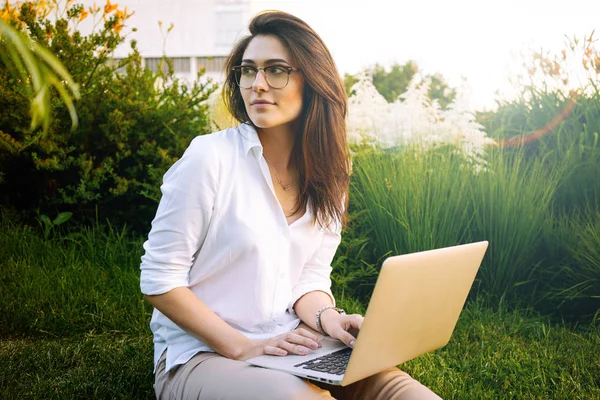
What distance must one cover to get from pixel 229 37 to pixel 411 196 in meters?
22.0

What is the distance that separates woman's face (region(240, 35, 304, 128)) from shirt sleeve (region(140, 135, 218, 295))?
287 millimetres

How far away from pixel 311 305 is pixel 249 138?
1.88 feet

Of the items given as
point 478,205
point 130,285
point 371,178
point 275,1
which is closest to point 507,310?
point 478,205

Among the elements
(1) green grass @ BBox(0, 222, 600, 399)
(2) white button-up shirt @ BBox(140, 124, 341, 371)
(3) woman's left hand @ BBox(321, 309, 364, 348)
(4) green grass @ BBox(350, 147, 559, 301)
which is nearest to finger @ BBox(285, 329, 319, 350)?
(3) woman's left hand @ BBox(321, 309, 364, 348)

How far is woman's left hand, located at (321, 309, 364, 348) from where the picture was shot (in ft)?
6.21

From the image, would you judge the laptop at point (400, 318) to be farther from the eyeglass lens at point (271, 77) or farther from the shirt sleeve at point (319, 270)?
the eyeglass lens at point (271, 77)

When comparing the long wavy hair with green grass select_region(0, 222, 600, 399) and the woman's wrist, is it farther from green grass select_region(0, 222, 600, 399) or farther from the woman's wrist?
green grass select_region(0, 222, 600, 399)

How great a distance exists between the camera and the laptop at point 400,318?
61.3 inches

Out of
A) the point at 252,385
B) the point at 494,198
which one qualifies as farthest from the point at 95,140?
the point at 252,385

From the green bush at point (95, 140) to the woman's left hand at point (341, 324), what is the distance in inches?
106

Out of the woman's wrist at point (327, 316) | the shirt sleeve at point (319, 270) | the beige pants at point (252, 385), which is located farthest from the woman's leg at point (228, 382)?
the shirt sleeve at point (319, 270)

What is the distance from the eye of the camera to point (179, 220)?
188 cm

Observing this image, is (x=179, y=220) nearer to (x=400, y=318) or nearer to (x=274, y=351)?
(x=274, y=351)

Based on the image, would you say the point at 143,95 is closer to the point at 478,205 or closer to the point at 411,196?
the point at 411,196
